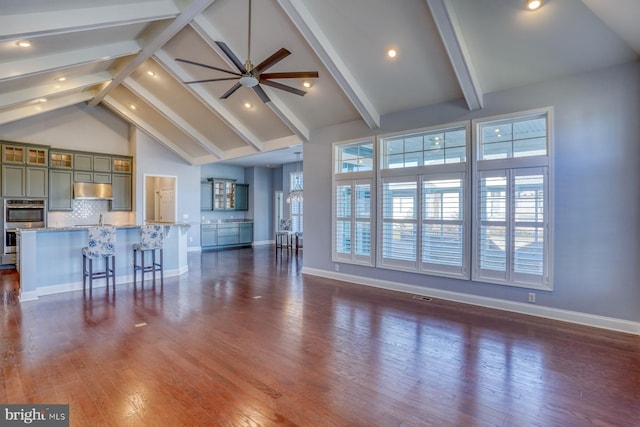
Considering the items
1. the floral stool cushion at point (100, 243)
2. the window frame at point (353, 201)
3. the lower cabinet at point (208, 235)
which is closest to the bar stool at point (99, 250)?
the floral stool cushion at point (100, 243)

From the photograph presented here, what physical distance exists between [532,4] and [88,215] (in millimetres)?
9991

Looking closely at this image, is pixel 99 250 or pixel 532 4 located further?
pixel 99 250

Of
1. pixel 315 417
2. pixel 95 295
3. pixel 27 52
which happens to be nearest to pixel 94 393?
pixel 315 417

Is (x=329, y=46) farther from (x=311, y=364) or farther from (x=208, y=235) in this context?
(x=208, y=235)

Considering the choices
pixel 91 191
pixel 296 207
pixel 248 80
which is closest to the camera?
pixel 248 80

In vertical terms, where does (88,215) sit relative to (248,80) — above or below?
below

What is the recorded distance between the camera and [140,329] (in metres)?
3.65

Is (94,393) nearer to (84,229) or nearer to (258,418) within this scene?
(258,418)

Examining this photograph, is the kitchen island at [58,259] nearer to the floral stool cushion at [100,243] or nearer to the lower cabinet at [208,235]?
the floral stool cushion at [100,243]

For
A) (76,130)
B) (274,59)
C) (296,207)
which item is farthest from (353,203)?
(76,130)

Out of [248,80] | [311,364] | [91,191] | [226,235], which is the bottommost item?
[311,364]

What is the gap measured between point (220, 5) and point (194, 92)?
89.3 inches

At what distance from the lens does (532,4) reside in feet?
10.6

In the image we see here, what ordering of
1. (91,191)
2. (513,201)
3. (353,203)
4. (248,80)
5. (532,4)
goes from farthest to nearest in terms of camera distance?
(91,191) → (353,203) → (513,201) → (248,80) → (532,4)
